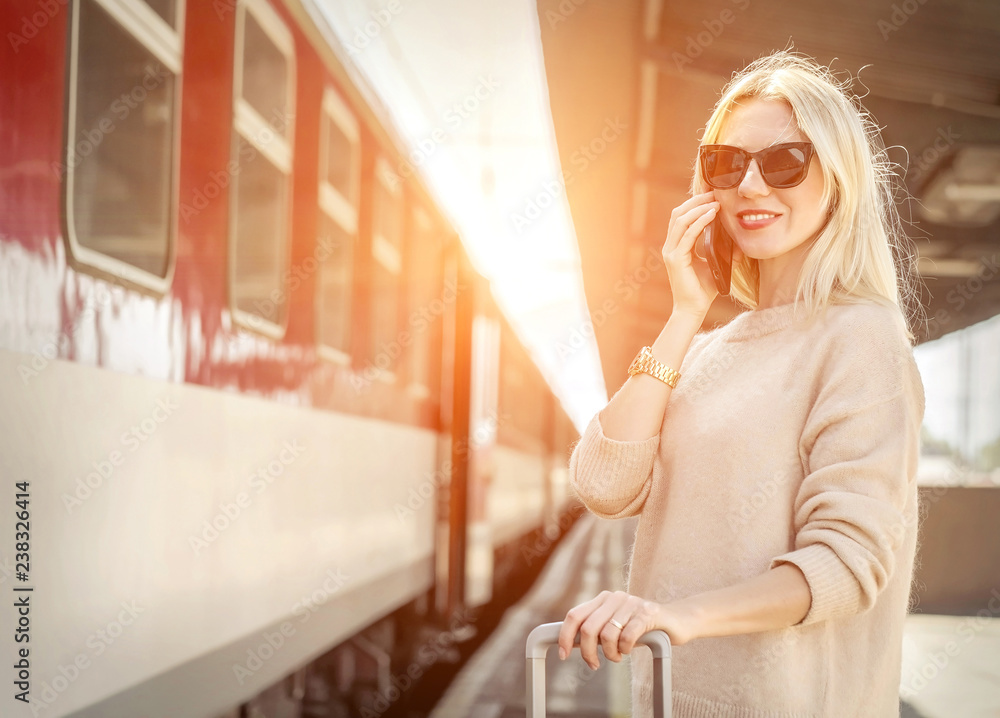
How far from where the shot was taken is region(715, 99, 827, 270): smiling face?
1.71 meters

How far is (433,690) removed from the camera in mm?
7621

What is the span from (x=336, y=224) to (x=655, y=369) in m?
3.27

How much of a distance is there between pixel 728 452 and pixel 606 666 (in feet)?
22.0

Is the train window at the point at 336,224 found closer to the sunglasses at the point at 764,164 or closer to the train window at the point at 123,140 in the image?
the train window at the point at 123,140

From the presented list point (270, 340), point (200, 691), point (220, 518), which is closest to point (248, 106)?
point (270, 340)

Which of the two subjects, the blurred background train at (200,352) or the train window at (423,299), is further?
the train window at (423,299)

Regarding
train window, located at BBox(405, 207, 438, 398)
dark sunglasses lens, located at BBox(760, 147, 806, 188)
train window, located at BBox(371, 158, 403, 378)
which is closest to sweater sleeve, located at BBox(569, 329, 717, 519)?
dark sunglasses lens, located at BBox(760, 147, 806, 188)

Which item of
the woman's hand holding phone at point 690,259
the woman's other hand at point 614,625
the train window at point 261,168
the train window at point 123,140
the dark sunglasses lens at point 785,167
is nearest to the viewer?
the woman's other hand at point 614,625

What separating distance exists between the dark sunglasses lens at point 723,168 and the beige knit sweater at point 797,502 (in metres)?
0.24

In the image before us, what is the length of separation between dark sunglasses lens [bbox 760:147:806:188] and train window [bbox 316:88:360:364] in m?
3.12

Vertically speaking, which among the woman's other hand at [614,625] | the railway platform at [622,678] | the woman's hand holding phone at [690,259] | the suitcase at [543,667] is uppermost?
the woman's hand holding phone at [690,259]

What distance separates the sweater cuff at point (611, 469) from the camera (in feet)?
5.97

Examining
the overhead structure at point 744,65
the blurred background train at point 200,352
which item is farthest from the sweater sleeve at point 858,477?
the overhead structure at point 744,65

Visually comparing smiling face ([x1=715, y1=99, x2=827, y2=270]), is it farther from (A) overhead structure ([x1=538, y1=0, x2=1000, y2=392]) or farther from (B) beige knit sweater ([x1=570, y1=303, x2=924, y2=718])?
(A) overhead structure ([x1=538, y1=0, x2=1000, y2=392])
